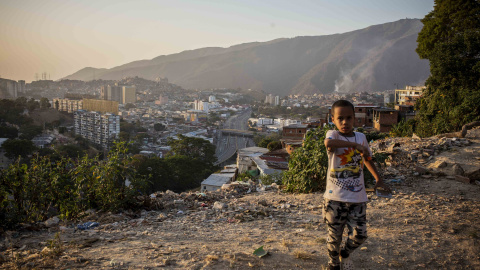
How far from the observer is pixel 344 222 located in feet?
7.39

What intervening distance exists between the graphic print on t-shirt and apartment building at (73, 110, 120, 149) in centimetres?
4261

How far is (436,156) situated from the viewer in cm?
646

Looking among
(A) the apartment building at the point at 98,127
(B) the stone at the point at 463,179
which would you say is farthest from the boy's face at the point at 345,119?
(A) the apartment building at the point at 98,127

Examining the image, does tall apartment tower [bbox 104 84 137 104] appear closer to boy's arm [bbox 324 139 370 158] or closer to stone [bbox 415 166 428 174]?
stone [bbox 415 166 428 174]

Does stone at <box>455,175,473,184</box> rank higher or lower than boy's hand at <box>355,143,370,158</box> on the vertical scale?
lower

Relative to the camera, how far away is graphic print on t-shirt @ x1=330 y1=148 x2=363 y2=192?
7.25 feet

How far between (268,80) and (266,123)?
111948mm

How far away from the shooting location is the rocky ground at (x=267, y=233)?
8.50ft

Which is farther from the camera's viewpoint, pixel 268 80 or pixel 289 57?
pixel 289 57

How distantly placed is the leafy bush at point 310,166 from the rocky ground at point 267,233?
24 centimetres

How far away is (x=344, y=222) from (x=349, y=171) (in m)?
0.36

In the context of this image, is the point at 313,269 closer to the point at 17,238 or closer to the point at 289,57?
the point at 17,238

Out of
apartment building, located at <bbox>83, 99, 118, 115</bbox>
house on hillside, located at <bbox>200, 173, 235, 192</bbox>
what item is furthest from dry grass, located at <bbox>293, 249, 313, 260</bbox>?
apartment building, located at <bbox>83, 99, 118, 115</bbox>

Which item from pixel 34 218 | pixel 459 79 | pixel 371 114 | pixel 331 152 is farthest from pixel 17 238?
pixel 371 114
